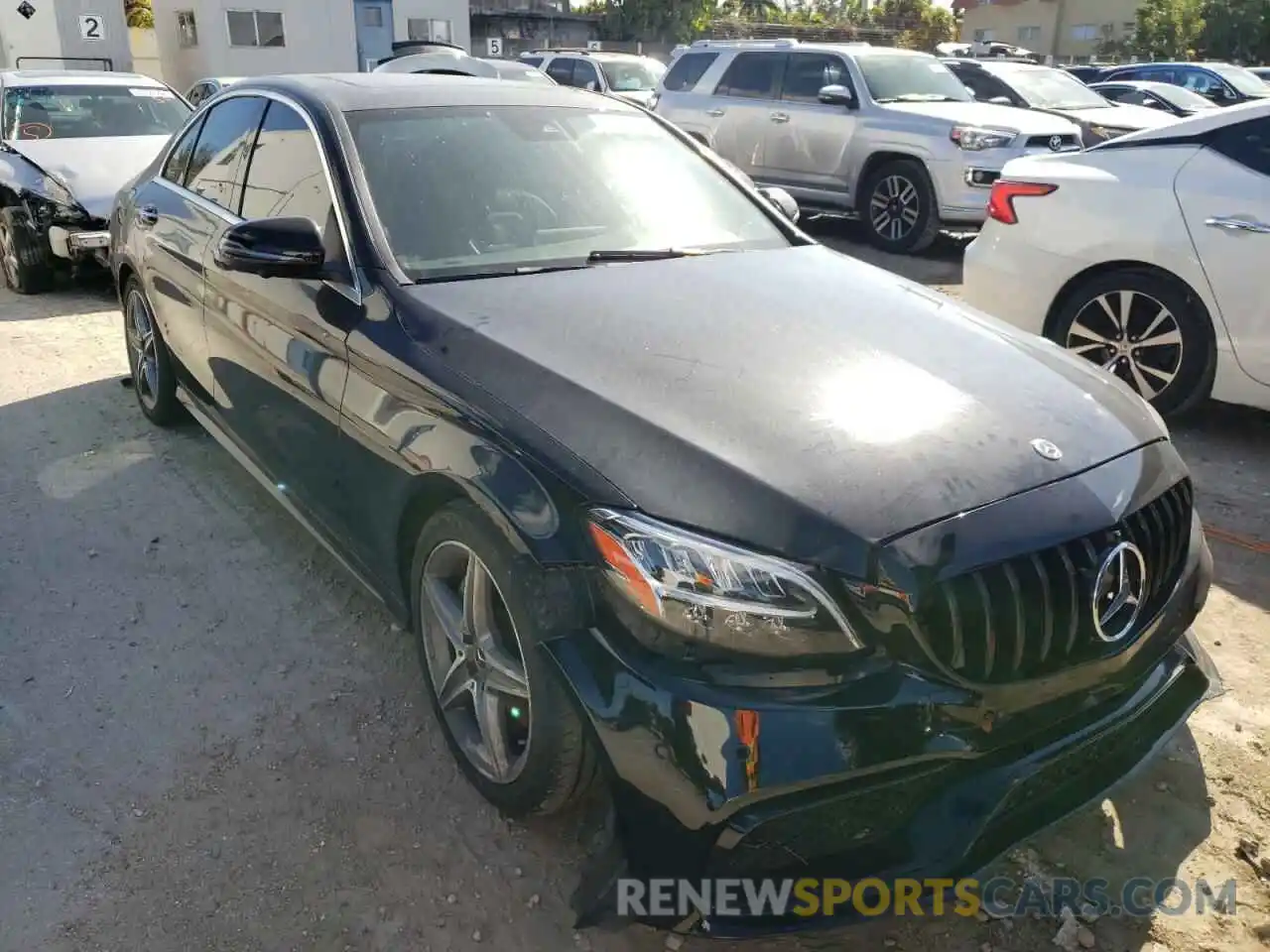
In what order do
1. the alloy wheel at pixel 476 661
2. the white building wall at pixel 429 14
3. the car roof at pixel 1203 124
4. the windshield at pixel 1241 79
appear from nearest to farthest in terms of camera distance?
the alloy wheel at pixel 476 661
the car roof at pixel 1203 124
the windshield at pixel 1241 79
the white building wall at pixel 429 14

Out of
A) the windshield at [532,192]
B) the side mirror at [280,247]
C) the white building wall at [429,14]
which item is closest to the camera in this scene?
the side mirror at [280,247]

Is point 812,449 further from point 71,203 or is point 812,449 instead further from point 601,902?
point 71,203

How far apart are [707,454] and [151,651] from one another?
2.19 m

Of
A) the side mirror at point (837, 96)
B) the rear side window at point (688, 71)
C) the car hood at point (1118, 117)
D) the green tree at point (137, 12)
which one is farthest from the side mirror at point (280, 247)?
the green tree at point (137, 12)

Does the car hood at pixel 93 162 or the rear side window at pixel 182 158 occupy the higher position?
the rear side window at pixel 182 158

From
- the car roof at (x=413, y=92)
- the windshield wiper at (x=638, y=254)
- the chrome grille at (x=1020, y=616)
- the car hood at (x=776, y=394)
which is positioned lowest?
the chrome grille at (x=1020, y=616)

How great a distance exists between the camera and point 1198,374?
189 inches

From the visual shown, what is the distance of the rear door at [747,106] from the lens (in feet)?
34.8

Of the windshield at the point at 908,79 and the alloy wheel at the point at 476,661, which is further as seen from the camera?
the windshield at the point at 908,79

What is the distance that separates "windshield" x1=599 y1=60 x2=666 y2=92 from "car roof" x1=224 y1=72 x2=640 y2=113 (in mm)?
12593

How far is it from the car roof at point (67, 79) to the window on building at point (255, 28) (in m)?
14.9

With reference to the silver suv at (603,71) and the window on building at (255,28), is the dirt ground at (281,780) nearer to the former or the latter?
the silver suv at (603,71)

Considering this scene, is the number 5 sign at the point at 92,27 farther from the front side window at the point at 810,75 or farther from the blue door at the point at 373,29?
the front side window at the point at 810,75

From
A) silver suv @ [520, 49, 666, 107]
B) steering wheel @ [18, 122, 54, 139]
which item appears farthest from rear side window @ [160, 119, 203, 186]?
silver suv @ [520, 49, 666, 107]
